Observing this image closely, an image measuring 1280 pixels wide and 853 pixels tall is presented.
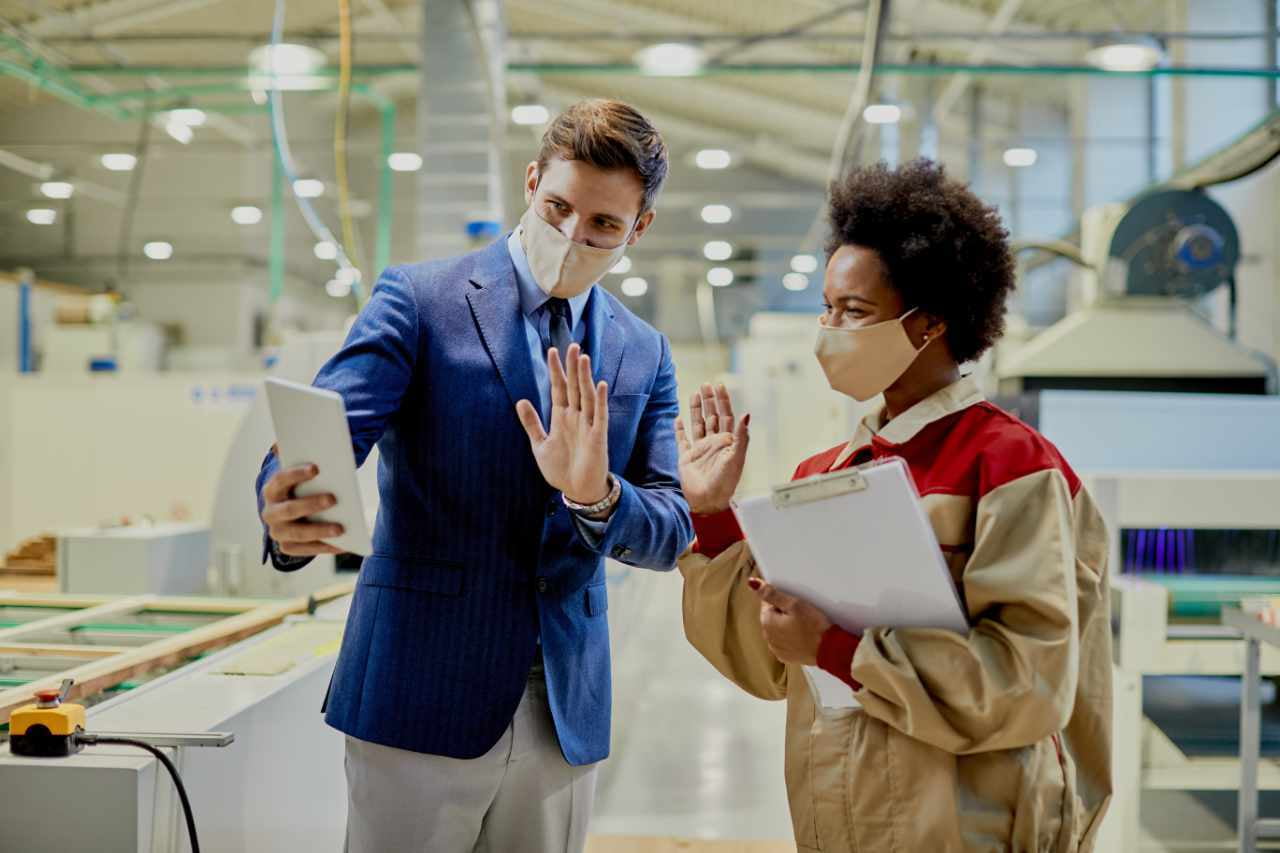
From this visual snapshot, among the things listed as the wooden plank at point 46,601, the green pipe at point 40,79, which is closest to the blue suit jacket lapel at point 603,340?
the wooden plank at point 46,601

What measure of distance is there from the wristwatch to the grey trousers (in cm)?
22

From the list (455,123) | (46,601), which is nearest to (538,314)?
(46,601)

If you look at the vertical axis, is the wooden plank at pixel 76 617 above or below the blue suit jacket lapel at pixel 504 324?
below

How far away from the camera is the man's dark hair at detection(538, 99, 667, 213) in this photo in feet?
3.88

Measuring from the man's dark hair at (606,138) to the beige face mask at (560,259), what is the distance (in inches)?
3.0

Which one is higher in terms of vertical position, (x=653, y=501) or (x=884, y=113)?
(x=884, y=113)

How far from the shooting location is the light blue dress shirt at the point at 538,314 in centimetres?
121

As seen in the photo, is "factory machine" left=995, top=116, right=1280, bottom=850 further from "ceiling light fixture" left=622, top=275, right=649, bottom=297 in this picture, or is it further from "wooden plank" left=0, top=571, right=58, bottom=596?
"ceiling light fixture" left=622, top=275, right=649, bottom=297

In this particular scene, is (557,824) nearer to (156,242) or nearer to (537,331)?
(537,331)

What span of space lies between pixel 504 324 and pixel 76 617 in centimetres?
145

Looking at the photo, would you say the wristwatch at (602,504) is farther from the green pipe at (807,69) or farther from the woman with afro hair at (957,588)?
the green pipe at (807,69)

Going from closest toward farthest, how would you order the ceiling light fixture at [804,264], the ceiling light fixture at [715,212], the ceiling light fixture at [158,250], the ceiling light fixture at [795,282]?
1. the ceiling light fixture at [158,250]
2. the ceiling light fixture at [715,212]
3. the ceiling light fixture at [804,264]
4. the ceiling light fixture at [795,282]

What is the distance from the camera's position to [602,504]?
1.12 m

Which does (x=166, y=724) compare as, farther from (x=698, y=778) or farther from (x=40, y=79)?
(x=40, y=79)
